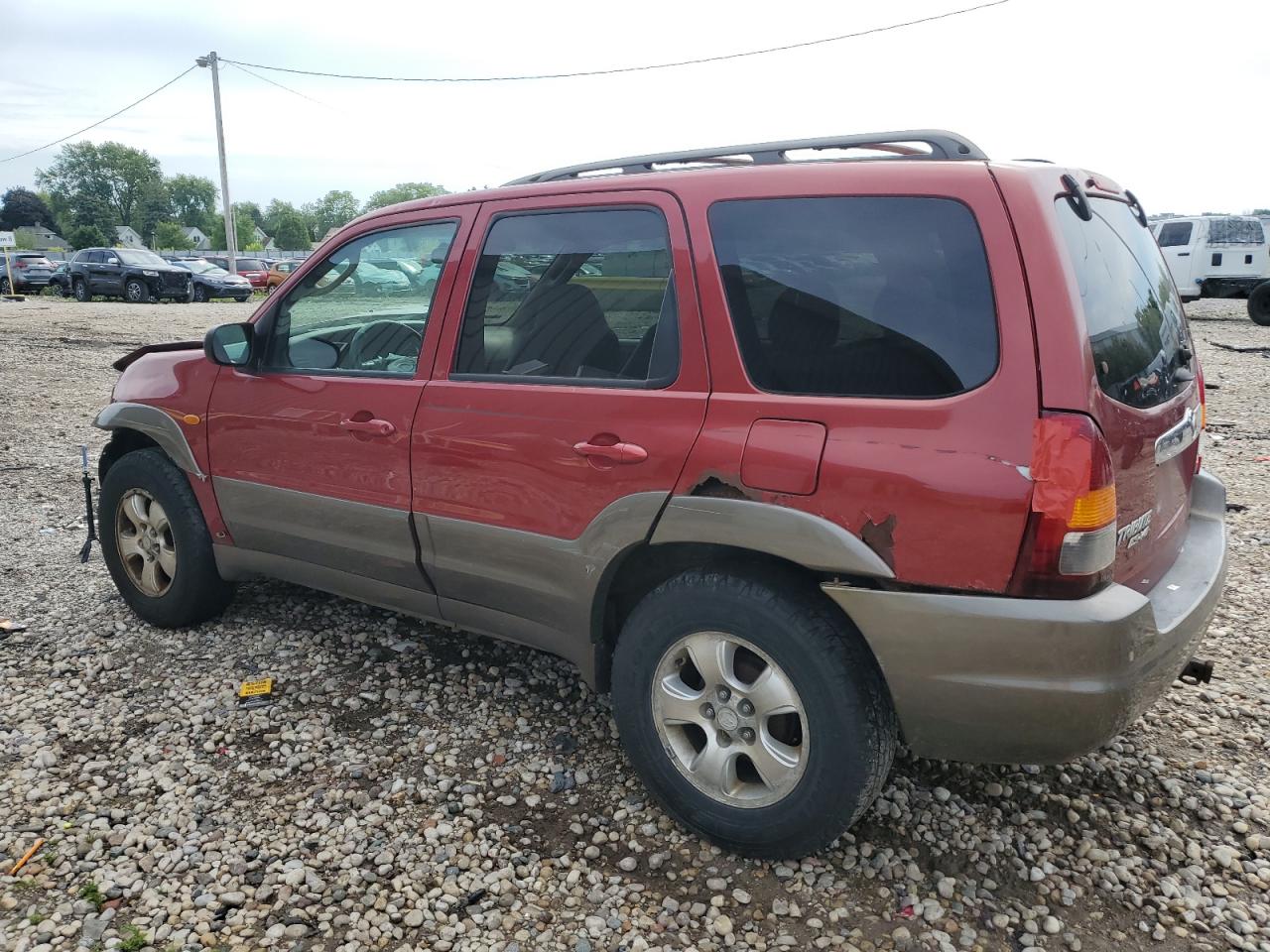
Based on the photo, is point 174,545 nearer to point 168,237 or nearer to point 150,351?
point 150,351

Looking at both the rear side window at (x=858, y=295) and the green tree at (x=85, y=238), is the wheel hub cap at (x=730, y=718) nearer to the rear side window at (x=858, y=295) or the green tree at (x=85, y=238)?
the rear side window at (x=858, y=295)

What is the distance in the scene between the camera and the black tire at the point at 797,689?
2426mm

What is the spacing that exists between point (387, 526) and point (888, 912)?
2077 millimetres

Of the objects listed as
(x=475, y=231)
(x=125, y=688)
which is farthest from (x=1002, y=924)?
(x=125, y=688)

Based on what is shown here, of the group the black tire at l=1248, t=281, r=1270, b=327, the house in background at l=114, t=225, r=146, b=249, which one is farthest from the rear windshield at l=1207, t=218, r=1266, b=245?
the house in background at l=114, t=225, r=146, b=249

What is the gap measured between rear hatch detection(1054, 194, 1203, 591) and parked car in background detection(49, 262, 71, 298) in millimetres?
29609

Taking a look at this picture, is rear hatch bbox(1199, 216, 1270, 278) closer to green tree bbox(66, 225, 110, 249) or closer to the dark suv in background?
the dark suv in background

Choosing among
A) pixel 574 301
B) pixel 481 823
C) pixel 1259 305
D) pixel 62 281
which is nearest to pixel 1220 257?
pixel 1259 305

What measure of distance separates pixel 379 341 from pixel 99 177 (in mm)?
138752

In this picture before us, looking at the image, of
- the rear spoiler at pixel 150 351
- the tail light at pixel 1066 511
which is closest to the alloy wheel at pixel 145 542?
the rear spoiler at pixel 150 351

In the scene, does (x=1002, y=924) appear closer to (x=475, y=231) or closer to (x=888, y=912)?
(x=888, y=912)

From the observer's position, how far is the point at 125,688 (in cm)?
376

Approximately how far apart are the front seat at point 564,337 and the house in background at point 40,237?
342 feet

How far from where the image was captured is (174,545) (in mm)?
4164
